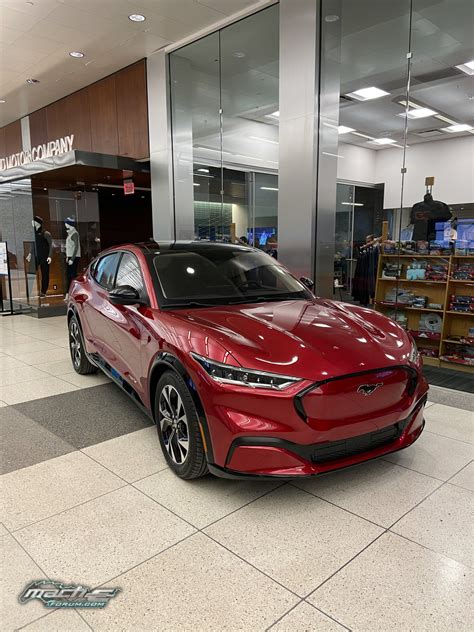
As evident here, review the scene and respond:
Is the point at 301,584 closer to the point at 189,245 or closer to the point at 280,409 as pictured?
the point at 280,409

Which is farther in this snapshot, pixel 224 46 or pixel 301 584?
pixel 224 46

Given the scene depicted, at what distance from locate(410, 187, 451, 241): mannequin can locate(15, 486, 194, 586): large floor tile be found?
437 cm

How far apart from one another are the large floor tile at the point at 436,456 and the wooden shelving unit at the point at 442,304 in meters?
2.73

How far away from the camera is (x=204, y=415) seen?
2.31 meters

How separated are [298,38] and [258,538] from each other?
558 centimetres

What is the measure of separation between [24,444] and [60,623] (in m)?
1.76

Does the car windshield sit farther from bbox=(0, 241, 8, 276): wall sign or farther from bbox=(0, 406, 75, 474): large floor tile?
bbox=(0, 241, 8, 276): wall sign

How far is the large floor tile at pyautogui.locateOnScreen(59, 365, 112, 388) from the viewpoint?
455 cm

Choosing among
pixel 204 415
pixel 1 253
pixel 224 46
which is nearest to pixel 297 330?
pixel 204 415

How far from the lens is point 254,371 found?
7.32 ft

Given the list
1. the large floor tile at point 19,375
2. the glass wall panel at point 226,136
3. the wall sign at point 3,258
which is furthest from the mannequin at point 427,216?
the wall sign at point 3,258

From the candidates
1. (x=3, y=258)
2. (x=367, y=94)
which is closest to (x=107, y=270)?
(x=367, y=94)

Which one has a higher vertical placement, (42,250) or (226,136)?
(226,136)

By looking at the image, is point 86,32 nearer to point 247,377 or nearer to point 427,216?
point 427,216
